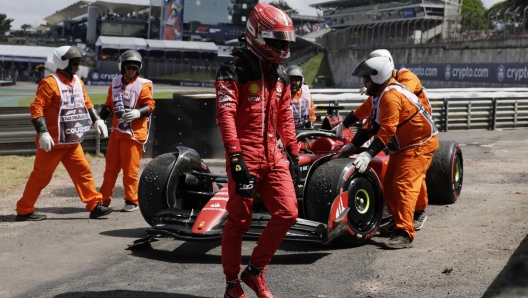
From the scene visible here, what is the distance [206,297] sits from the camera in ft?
16.1

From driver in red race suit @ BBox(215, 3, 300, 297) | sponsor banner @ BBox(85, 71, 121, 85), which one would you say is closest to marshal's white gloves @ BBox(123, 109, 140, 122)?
driver in red race suit @ BBox(215, 3, 300, 297)

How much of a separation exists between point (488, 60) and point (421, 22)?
45.3 feet

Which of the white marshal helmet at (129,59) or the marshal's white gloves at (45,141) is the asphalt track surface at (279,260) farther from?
the white marshal helmet at (129,59)

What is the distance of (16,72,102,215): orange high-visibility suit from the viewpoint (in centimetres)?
786

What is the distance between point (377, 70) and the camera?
257 inches

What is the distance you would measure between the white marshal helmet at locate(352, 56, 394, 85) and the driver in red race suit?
185 cm

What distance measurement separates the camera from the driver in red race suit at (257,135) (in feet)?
15.5

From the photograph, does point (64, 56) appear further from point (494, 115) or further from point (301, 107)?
point (494, 115)

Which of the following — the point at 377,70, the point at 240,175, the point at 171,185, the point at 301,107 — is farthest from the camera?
the point at 301,107

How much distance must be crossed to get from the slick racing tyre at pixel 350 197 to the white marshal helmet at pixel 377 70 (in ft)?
2.52

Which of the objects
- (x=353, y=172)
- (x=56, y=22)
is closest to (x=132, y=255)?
(x=353, y=172)

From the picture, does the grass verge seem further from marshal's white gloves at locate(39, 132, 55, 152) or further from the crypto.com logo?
the crypto.com logo

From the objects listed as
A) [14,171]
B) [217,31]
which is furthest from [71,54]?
[217,31]

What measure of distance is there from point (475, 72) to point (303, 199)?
115 feet
